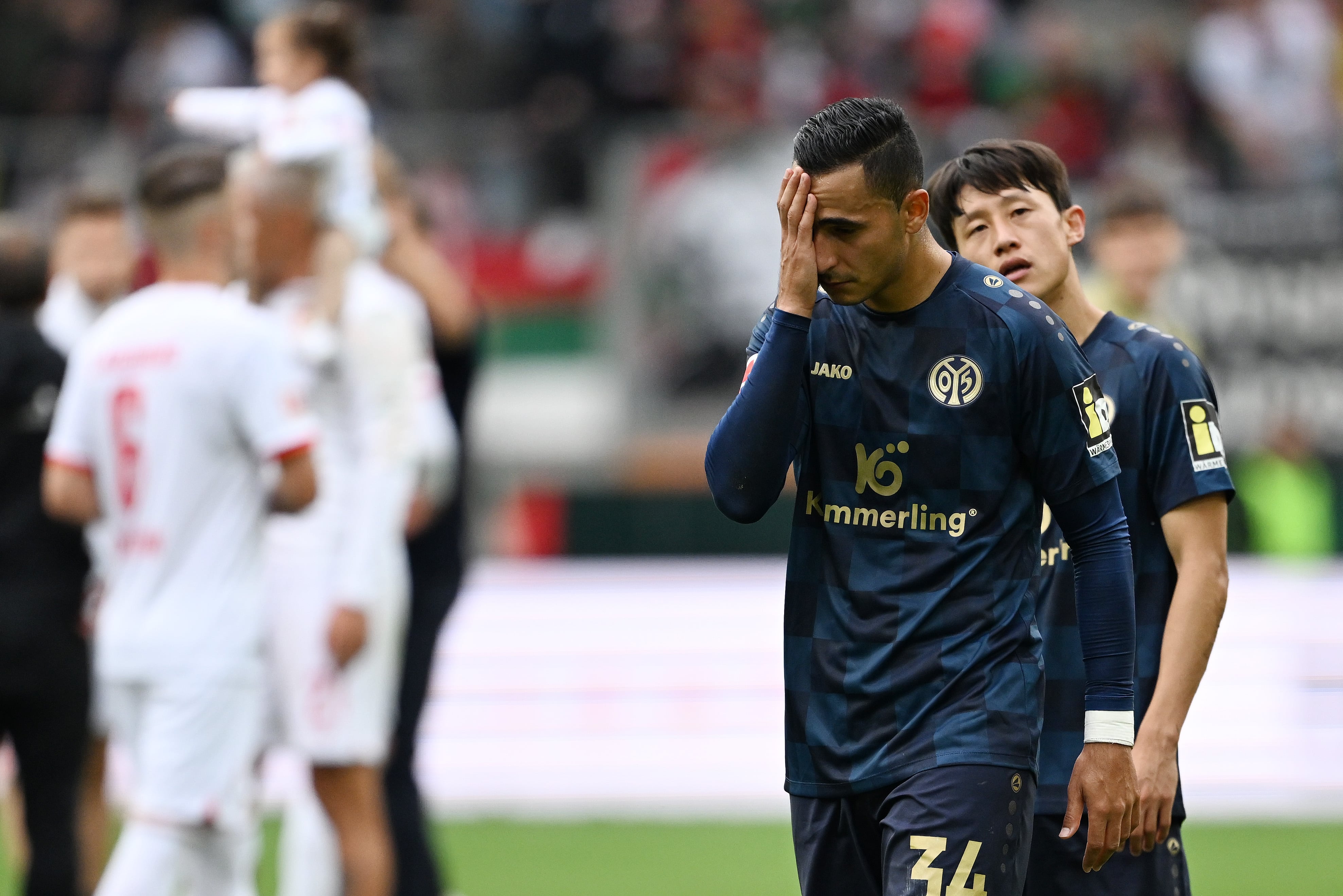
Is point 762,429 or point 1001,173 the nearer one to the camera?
point 762,429

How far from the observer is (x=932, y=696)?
11.4ft

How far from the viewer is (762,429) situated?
11.4 feet

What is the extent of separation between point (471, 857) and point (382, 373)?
11.3 ft

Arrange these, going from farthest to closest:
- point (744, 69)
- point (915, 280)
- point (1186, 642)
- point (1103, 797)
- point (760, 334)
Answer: point (744, 69) < point (1186, 642) < point (760, 334) < point (915, 280) < point (1103, 797)

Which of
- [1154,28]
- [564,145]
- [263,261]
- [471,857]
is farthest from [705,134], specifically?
[263,261]

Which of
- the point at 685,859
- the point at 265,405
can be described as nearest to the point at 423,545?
the point at 265,405

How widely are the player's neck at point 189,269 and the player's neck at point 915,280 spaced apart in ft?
7.09

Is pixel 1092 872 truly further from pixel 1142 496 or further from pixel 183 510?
pixel 183 510

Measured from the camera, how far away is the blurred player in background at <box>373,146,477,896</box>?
5980 millimetres

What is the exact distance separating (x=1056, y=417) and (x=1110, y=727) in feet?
1.96

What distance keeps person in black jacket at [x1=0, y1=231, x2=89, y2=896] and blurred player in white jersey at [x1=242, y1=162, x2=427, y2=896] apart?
60 centimetres

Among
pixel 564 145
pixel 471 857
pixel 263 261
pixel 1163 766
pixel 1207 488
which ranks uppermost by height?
pixel 564 145

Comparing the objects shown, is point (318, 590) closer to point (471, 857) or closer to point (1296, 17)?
point (471, 857)

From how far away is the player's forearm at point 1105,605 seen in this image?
3.50 metres
